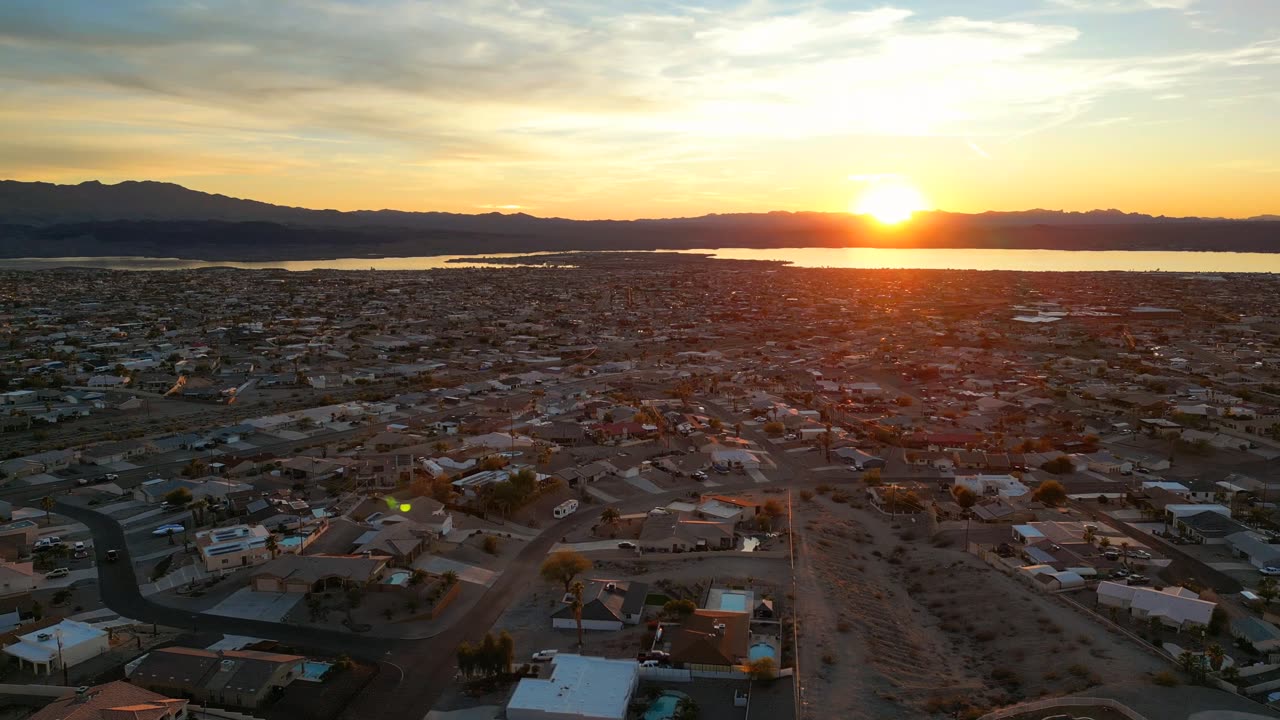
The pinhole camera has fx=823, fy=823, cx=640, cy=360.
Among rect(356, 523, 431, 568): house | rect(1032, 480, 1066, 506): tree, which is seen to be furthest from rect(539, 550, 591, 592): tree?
rect(1032, 480, 1066, 506): tree

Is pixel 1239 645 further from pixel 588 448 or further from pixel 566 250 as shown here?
pixel 566 250

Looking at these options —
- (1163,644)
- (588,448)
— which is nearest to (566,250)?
(588,448)

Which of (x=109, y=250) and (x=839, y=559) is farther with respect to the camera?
(x=109, y=250)

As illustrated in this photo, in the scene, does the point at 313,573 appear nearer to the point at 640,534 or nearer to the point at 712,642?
the point at 640,534

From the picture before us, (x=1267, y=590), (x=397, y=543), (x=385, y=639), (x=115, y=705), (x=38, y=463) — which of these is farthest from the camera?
(x=38, y=463)

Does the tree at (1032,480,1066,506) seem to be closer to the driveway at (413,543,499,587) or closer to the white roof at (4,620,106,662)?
the driveway at (413,543,499,587)

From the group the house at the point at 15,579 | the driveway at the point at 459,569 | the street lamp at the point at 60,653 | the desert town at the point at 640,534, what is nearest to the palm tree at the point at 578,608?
the desert town at the point at 640,534

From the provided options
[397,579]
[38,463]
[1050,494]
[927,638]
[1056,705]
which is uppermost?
[38,463]

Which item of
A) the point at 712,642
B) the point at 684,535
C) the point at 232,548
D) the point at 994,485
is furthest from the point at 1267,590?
the point at 232,548
